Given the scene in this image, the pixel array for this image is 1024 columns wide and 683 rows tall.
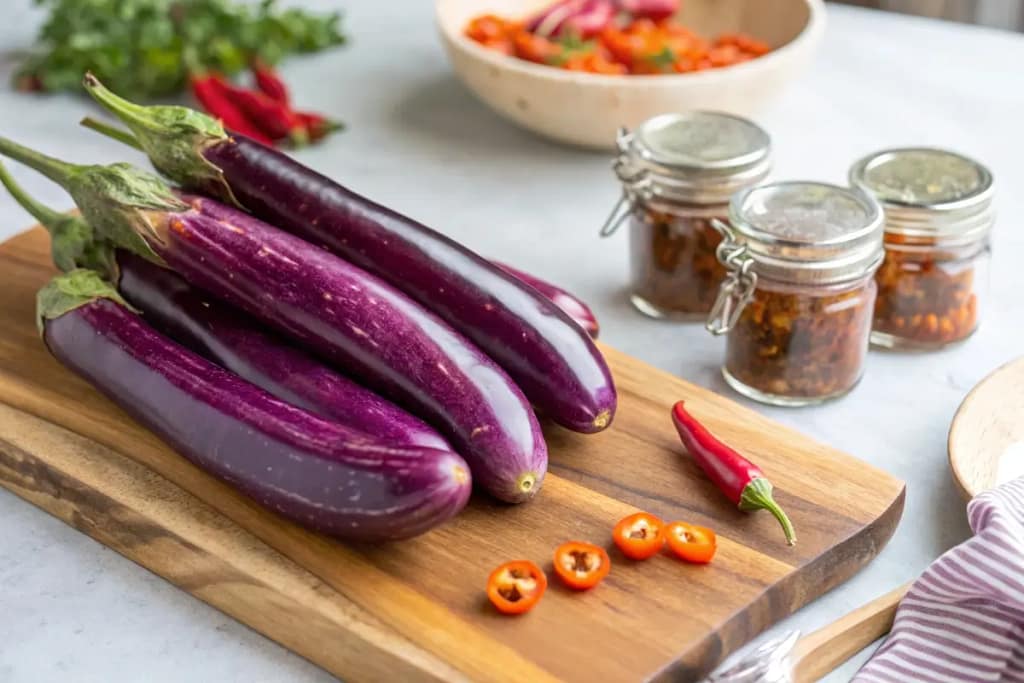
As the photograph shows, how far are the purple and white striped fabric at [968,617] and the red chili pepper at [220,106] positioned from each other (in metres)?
1.70

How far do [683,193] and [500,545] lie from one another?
68 cm

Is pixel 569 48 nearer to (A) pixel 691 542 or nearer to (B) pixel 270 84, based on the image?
(B) pixel 270 84

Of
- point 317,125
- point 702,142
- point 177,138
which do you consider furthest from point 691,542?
point 317,125

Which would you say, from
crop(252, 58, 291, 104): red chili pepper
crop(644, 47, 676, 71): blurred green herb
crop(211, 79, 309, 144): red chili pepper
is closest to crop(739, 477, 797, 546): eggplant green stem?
crop(644, 47, 676, 71): blurred green herb

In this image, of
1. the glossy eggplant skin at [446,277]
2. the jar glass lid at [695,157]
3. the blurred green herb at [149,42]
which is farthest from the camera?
the blurred green herb at [149,42]

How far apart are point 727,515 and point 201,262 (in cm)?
70

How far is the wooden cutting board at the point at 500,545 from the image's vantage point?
133cm

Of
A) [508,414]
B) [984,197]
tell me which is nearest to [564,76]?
[984,197]

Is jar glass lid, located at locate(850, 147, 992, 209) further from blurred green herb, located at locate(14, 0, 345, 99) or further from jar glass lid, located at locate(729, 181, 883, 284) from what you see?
blurred green herb, located at locate(14, 0, 345, 99)

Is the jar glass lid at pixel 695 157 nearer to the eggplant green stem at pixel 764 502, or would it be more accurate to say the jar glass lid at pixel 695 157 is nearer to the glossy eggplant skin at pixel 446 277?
the glossy eggplant skin at pixel 446 277

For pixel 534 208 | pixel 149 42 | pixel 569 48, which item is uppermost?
pixel 569 48

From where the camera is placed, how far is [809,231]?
1703mm

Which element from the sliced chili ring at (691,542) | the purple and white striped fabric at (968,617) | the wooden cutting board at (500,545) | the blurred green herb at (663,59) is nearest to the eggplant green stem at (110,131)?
the wooden cutting board at (500,545)

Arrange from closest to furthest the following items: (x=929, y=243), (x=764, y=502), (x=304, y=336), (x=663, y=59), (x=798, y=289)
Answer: (x=764, y=502) → (x=304, y=336) → (x=798, y=289) → (x=929, y=243) → (x=663, y=59)
